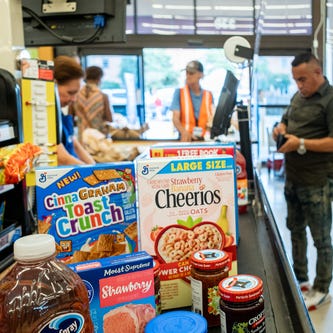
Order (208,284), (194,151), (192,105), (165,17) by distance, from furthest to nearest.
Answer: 1. (165,17)
2. (192,105)
3. (194,151)
4. (208,284)

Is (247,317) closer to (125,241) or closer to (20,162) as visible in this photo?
(125,241)

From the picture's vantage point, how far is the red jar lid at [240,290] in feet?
2.32

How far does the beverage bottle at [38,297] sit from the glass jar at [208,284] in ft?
0.82

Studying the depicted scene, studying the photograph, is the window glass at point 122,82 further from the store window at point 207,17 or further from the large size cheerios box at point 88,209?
the large size cheerios box at point 88,209

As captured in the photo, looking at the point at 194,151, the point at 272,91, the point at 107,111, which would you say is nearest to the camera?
the point at 194,151

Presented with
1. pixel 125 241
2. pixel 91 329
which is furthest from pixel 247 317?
pixel 125 241

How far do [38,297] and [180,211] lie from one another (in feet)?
1.37

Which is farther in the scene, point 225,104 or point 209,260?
point 225,104

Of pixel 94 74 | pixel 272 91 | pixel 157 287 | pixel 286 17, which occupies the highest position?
pixel 286 17

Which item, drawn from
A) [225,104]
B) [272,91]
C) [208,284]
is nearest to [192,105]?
[225,104]

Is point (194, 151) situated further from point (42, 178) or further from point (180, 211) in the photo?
point (42, 178)

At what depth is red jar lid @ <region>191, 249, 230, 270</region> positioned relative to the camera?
0.82 m

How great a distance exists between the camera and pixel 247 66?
2205 millimetres

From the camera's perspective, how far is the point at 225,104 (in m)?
2.03
